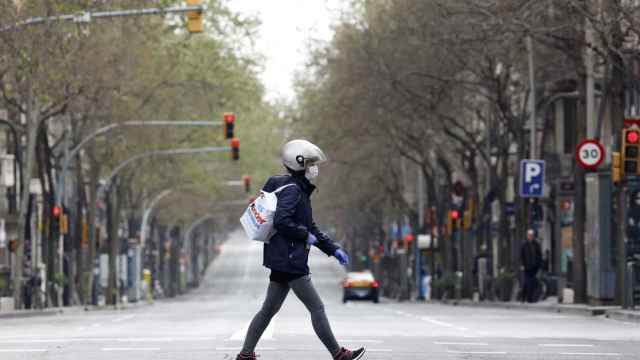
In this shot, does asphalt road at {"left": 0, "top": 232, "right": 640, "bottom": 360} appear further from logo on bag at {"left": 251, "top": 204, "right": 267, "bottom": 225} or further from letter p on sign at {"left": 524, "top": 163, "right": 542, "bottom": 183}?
letter p on sign at {"left": 524, "top": 163, "right": 542, "bottom": 183}

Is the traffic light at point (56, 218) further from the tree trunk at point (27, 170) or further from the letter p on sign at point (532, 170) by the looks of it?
the letter p on sign at point (532, 170)

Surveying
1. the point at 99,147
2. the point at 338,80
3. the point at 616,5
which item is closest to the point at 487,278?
the point at 338,80

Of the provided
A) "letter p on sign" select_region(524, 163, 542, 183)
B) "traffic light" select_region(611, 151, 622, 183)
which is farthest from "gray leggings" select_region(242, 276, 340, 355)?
"letter p on sign" select_region(524, 163, 542, 183)

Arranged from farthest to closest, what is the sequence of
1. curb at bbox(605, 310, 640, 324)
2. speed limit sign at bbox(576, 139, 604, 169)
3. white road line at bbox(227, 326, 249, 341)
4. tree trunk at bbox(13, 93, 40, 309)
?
tree trunk at bbox(13, 93, 40, 309) → speed limit sign at bbox(576, 139, 604, 169) → curb at bbox(605, 310, 640, 324) → white road line at bbox(227, 326, 249, 341)

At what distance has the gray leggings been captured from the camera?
14836 mm

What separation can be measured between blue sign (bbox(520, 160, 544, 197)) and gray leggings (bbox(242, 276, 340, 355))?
32380 mm

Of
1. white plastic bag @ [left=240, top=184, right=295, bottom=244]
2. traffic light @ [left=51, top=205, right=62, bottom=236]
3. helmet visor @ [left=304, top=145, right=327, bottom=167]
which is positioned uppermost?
traffic light @ [left=51, top=205, right=62, bottom=236]

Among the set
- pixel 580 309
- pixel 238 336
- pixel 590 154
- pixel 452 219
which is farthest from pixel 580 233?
pixel 452 219

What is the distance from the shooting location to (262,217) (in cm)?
1475

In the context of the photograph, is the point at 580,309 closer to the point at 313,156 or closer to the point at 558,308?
the point at 558,308

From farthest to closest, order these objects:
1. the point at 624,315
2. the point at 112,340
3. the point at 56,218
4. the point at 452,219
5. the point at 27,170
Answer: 1. the point at 452,219
2. the point at 56,218
3. the point at 27,170
4. the point at 624,315
5. the point at 112,340

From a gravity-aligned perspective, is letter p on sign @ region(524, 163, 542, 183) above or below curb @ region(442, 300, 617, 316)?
above

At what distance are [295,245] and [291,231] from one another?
0.17m

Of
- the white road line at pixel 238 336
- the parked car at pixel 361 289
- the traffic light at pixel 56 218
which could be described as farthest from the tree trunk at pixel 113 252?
the white road line at pixel 238 336
